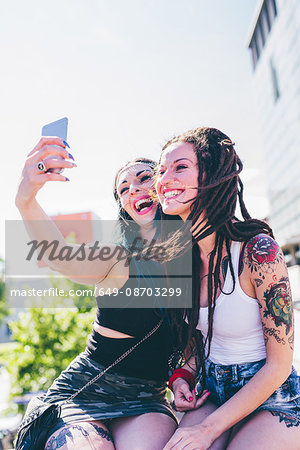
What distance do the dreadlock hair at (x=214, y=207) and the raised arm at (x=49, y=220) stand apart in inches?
23.3

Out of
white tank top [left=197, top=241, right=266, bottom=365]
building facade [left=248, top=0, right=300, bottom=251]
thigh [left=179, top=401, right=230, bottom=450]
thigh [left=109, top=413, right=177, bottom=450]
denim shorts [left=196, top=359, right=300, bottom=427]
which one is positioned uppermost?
building facade [left=248, top=0, right=300, bottom=251]

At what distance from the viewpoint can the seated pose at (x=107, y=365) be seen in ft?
6.14

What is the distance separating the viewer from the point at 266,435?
169 centimetres

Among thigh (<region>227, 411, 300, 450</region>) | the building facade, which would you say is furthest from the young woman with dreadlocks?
the building facade

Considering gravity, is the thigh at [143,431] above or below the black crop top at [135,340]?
below

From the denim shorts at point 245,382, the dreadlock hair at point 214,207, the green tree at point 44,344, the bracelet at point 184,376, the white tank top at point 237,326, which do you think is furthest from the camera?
the green tree at point 44,344

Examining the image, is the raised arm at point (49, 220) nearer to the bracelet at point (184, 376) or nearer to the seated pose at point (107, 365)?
the seated pose at point (107, 365)

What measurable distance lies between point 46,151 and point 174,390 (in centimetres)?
145

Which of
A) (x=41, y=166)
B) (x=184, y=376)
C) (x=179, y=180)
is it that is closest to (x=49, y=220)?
(x=41, y=166)

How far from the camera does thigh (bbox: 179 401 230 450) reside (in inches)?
72.5

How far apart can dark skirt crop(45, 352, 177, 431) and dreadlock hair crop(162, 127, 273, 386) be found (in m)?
0.34

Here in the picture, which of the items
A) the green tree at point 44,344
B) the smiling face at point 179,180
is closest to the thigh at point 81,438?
the smiling face at point 179,180

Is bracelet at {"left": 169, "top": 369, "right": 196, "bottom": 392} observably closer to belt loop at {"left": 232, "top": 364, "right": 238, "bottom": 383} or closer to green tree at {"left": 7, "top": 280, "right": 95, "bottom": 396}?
belt loop at {"left": 232, "top": 364, "right": 238, "bottom": 383}

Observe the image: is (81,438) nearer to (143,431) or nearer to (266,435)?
(143,431)
